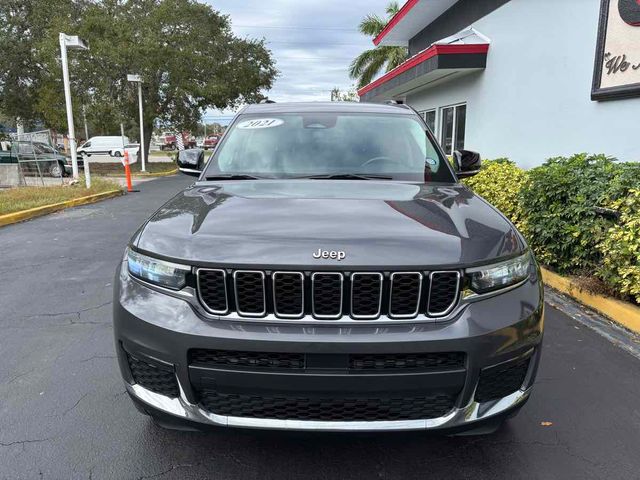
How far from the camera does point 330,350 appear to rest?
6.35ft

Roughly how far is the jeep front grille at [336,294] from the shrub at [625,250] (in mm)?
2907

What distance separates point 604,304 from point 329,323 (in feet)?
11.9

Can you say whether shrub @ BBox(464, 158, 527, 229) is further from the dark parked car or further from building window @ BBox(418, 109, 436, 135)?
building window @ BBox(418, 109, 436, 135)

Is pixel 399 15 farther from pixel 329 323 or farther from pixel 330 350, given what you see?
pixel 330 350

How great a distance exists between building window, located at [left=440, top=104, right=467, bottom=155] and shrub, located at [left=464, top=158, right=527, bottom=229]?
4294 millimetres

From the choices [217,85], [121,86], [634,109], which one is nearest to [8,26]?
[121,86]

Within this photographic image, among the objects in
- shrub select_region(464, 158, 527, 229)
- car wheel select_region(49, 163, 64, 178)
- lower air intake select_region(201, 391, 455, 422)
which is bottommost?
car wheel select_region(49, 163, 64, 178)

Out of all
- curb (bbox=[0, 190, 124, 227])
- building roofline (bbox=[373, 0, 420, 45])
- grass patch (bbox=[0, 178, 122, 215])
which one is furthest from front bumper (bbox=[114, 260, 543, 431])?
building roofline (bbox=[373, 0, 420, 45])

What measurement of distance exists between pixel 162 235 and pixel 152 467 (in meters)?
1.17

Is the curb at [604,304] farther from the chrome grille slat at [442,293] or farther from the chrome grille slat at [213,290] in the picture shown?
the chrome grille slat at [213,290]

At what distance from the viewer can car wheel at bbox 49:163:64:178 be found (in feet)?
63.1

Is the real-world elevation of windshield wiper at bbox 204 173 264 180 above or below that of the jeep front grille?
above

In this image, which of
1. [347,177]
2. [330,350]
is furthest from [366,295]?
[347,177]

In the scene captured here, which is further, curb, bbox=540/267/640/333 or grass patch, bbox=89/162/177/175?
grass patch, bbox=89/162/177/175
